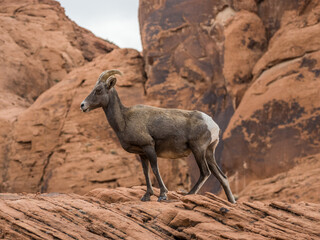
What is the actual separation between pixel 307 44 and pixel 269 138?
3694 millimetres

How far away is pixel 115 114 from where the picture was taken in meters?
7.45

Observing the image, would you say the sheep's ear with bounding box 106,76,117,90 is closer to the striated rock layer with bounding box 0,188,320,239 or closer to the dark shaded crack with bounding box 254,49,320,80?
the striated rock layer with bounding box 0,188,320,239

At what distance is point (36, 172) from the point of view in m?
17.6

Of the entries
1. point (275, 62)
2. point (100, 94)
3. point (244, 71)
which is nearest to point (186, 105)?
point (244, 71)

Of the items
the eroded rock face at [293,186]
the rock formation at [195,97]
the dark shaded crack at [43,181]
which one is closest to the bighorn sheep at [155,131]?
the eroded rock face at [293,186]

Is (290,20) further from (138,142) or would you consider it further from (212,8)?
(138,142)

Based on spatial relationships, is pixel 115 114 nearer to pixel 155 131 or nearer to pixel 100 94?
pixel 100 94

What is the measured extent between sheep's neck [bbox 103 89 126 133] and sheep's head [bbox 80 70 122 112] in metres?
0.10

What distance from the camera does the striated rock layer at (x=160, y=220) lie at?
558cm

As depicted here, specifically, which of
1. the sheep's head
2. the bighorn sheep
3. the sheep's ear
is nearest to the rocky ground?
the bighorn sheep

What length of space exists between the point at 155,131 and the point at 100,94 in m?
1.29

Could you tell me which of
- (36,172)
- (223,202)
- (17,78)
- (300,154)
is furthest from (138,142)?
(17,78)

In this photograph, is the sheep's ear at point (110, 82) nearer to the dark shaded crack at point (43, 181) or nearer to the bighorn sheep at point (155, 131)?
the bighorn sheep at point (155, 131)

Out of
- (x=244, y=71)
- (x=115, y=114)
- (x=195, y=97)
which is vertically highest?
(x=244, y=71)
